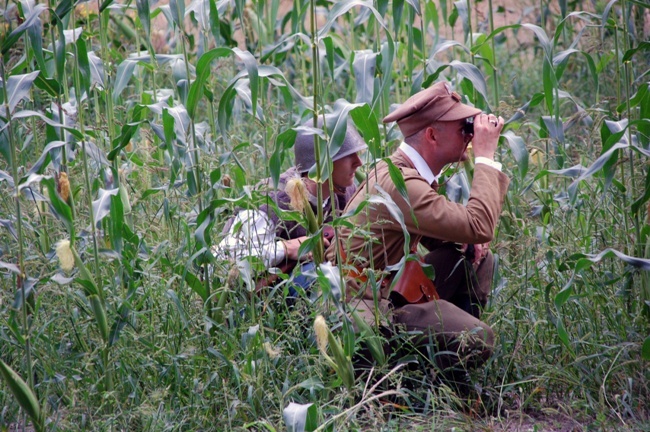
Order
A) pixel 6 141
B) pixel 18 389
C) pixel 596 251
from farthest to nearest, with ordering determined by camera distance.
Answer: pixel 596 251 → pixel 6 141 → pixel 18 389

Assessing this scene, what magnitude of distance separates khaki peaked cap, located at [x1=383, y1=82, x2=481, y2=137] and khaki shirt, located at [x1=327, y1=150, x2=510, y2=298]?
0.68 ft

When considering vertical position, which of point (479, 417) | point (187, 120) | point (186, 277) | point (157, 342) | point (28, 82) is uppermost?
point (28, 82)

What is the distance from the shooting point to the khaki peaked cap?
3568 mm

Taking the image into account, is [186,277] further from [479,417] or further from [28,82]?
[479,417]

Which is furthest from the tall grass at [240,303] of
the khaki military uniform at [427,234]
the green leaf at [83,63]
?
the khaki military uniform at [427,234]

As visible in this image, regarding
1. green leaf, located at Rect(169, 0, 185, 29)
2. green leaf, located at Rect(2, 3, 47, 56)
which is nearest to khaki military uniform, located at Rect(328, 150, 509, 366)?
green leaf, located at Rect(169, 0, 185, 29)

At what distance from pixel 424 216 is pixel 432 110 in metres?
0.48

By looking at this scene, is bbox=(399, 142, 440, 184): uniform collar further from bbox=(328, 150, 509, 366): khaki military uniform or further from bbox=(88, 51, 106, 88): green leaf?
bbox=(88, 51, 106, 88): green leaf

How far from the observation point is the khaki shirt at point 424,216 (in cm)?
342

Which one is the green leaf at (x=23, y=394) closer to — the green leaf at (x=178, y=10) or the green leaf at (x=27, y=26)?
the green leaf at (x=27, y=26)

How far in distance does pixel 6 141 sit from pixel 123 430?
1.26 m

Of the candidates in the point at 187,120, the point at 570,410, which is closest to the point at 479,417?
the point at 570,410

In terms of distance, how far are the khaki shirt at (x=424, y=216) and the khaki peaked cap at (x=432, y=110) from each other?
0.21 m

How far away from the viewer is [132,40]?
Result: 7.23 metres
